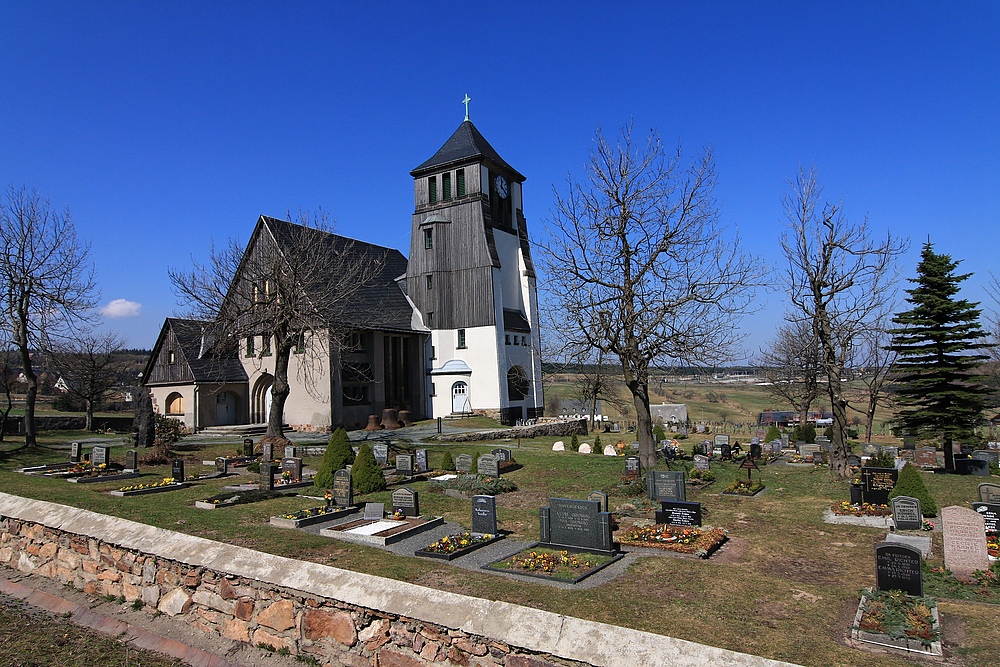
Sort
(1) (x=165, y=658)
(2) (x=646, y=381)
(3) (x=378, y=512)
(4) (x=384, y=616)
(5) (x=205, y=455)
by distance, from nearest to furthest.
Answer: (4) (x=384, y=616) → (1) (x=165, y=658) → (3) (x=378, y=512) → (2) (x=646, y=381) → (5) (x=205, y=455)

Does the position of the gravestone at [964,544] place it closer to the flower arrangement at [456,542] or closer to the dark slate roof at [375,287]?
the flower arrangement at [456,542]

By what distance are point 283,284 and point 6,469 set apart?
11.9 metres

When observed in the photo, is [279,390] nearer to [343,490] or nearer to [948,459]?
[343,490]

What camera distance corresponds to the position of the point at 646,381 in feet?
68.2

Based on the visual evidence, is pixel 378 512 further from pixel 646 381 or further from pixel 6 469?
pixel 6 469

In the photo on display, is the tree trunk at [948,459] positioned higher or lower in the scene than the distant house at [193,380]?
lower

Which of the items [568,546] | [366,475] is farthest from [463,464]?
[568,546]

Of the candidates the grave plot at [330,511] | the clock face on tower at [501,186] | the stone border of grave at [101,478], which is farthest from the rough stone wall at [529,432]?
the clock face on tower at [501,186]

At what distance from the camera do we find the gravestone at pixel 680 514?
14.0 m

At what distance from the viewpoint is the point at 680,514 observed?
14172mm

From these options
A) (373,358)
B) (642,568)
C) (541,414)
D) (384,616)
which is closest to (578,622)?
(384,616)

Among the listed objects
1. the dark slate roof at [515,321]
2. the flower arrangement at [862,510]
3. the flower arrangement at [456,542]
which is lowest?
the flower arrangement at [862,510]

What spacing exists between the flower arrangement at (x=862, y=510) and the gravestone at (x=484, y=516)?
28.9 ft

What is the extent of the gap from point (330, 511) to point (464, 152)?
35.9 m
